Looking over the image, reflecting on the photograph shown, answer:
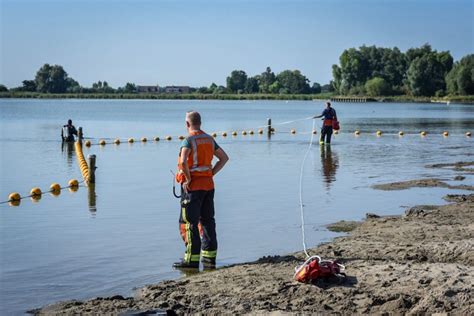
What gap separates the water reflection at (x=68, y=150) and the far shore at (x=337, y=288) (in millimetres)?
16718

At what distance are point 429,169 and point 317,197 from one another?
23.9 feet

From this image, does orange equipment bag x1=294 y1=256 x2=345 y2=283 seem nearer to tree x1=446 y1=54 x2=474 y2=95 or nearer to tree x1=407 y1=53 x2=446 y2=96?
tree x1=446 y1=54 x2=474 y2=95

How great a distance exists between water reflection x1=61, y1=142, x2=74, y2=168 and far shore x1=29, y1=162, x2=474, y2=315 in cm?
1672

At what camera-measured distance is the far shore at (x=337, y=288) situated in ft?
24.7

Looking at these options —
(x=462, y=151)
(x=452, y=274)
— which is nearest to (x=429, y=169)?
(x=462, y=151)

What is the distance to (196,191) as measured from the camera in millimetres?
10094

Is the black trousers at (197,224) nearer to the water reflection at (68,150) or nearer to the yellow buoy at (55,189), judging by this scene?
the yellow buoy at (55,189)

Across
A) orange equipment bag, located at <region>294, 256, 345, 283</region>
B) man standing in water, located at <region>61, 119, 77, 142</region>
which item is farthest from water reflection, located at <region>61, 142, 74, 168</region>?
orange equipment bag, located at <region>294, 256, 345, 283</region>

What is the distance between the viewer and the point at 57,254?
1117 centimetres

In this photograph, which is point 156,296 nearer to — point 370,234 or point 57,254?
point 57,254

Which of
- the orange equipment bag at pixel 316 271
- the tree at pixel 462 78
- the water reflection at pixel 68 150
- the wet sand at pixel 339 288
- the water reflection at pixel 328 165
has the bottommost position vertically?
the water reflection at pixel 68 150

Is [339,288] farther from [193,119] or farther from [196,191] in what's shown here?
[193,119]

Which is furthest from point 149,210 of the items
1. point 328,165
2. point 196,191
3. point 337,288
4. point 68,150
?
point 68,150

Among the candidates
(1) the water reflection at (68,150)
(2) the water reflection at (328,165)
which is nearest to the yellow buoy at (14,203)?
(2) the water reflection at (328,165)
